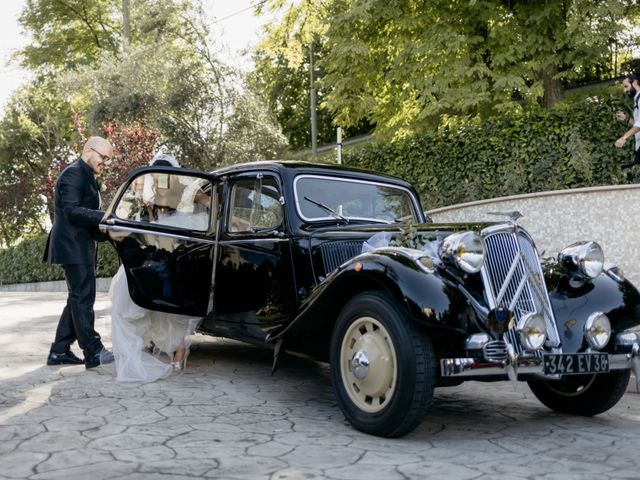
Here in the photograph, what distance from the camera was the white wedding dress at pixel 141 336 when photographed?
6109 millimetres

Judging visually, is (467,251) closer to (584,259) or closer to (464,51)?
(584,259)

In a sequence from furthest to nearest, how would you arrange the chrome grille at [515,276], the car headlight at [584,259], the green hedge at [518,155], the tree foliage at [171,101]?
1. the tree foliage at [171,101]
2. the green hedge at [518,155]
3. the car headlight at [584,259]
4. the chrome grille at [515,276]

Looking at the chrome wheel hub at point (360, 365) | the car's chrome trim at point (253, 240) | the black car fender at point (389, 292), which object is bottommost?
the chrome wheel hub at point (360, 365)

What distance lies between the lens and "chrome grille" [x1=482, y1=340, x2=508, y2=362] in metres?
4.23

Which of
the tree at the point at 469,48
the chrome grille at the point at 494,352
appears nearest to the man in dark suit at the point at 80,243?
the chrome grille at the point at 494,352

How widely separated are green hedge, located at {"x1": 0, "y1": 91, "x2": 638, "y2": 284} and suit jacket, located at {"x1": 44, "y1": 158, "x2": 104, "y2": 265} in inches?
287

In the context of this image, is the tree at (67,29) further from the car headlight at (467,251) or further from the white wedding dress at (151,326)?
the car headlight at (467,251)

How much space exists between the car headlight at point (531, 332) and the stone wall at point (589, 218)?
20.7ft

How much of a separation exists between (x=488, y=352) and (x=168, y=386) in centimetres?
272

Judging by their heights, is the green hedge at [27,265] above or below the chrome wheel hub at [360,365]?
above

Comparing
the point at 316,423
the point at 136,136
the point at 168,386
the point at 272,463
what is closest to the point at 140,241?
the point at 168,386

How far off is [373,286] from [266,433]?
1089 millimetres

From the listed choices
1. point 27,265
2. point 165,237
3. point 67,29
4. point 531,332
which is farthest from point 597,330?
point 67,29

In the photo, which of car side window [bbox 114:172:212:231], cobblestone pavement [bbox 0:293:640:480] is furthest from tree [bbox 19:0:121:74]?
cobblestone pavement [bbox 0:293:640:480]
